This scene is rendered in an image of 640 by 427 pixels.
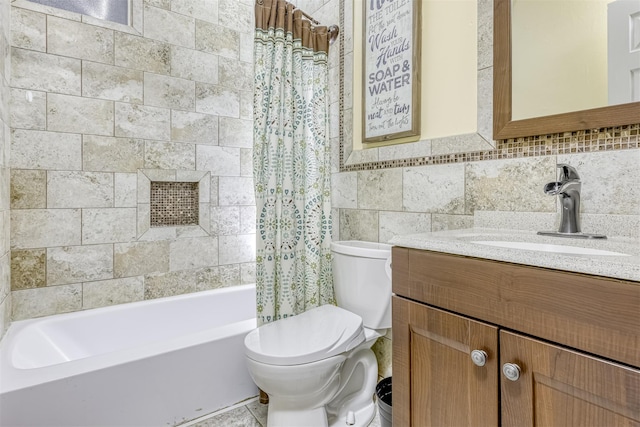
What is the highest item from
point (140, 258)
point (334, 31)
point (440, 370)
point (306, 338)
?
point (334, 31)

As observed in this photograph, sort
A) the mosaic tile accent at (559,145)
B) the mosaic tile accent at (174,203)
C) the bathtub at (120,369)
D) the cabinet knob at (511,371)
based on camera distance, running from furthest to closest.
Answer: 1. the mosaic tile accent at (174,203)
2. the bathtub at (120,369)
3. the mosaic tile accent at (559,145)
4. the cabinet knob at (511,371)

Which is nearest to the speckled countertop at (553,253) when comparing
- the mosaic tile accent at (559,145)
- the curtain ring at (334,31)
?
the mosaic tile accent at (559,145)

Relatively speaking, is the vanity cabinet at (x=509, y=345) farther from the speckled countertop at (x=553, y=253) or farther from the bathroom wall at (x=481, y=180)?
the bathroom wall at (x=481, y=180)

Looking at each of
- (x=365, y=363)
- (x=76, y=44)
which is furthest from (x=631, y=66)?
(x=76, y=44)

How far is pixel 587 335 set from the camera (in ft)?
2.03

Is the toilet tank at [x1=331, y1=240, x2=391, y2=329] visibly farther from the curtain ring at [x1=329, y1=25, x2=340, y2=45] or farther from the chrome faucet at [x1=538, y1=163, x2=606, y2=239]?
the curtain ring at [x1=329, y1=25, x2=340, y2=45]

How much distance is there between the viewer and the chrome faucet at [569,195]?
1.03m

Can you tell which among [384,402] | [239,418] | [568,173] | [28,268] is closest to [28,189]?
[28,268]

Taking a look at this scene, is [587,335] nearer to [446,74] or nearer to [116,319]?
[446,74]

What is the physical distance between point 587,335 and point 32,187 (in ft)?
7.78

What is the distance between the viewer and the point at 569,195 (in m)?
1.05

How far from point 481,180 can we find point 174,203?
72.0 inches

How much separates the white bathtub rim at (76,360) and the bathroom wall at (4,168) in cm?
16

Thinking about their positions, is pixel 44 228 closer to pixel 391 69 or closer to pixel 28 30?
pixel 28 30
